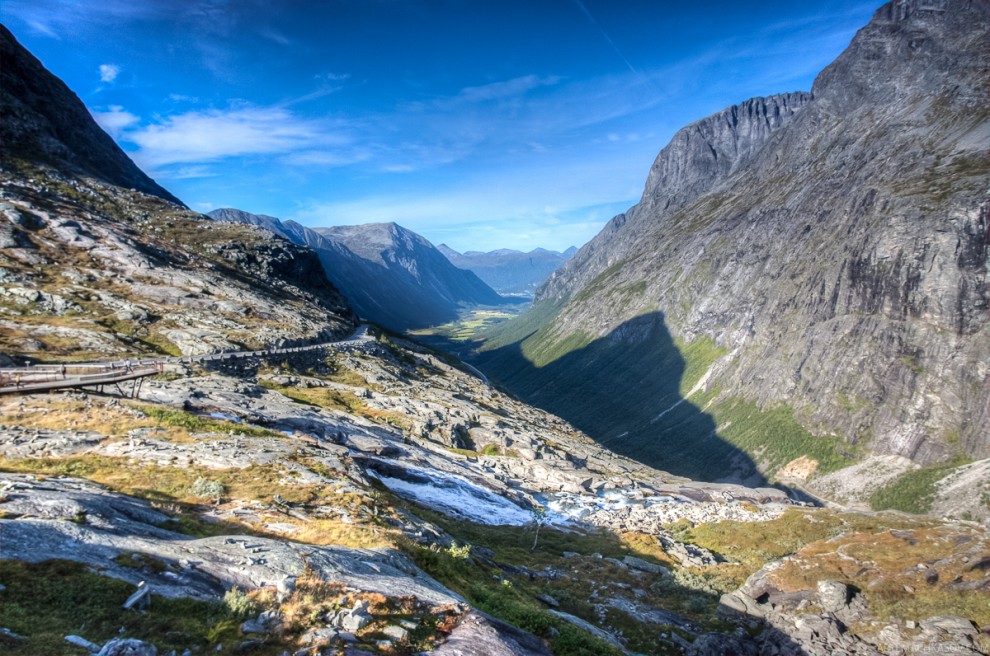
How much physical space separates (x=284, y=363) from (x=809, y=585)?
75.6 metres

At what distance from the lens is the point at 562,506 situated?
60.0m

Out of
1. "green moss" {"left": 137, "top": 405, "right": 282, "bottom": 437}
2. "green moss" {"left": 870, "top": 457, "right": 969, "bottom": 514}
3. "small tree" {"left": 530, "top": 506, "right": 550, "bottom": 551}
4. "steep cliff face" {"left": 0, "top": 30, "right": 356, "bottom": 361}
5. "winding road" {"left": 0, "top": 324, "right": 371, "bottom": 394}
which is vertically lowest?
"green moss" {"left": 870, "top": 457, "right": 969, "bottom": 514}

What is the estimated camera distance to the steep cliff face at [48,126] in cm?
13675

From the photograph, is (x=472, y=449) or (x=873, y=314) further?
(x=873, y=314)

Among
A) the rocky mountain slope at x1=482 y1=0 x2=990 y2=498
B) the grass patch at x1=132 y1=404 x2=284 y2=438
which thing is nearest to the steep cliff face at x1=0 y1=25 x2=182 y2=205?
the grass patch at x1=132 y1=404 x2=284 y2=438

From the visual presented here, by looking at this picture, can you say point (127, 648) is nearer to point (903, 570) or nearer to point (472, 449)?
point (903, 570)

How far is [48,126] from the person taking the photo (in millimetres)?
149375

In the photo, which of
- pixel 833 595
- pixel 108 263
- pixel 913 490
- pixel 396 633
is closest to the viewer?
pixel 396 633

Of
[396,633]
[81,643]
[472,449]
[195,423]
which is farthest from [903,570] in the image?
[472,449]

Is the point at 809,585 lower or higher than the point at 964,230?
lower

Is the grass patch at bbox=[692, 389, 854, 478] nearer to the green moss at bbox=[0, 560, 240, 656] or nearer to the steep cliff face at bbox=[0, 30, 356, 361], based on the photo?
the steep cliff face at bbox=[0, 30, 356, 361]

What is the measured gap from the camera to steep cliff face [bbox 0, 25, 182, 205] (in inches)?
5384

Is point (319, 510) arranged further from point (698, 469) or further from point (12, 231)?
point (698, 469)

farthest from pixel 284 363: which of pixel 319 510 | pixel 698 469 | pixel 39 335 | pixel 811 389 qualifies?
pixel 811 389
